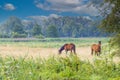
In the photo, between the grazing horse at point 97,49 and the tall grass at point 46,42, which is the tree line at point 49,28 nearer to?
the tall grass at point 46,42

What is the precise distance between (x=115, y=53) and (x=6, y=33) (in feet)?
15.3

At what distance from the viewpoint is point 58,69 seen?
190 inches

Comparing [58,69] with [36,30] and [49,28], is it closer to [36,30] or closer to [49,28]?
[36,30]

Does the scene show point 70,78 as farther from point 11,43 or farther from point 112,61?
point 11,43

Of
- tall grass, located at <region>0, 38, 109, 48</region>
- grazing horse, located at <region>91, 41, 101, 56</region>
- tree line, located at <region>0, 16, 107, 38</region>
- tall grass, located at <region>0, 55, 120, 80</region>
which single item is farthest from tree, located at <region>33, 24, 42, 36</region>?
tall grass, located at <region>0, 55, 120, 80</region>

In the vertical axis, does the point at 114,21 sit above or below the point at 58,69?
above

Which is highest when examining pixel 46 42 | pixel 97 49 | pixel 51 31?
pixel 51 31

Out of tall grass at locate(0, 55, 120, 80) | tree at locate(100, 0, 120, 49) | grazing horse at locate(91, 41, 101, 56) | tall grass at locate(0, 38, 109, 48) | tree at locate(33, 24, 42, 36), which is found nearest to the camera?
tall grass at locate(0, 55, 120, 80)

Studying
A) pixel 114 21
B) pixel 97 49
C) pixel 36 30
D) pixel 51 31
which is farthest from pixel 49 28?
pixel 114 21

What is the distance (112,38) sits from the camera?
16.9 feet

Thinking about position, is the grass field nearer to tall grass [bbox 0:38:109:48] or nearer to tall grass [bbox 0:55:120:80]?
tall grass [bbox 0:55:120:80]

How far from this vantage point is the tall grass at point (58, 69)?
13.2ft

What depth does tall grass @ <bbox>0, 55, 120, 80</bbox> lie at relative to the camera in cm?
403

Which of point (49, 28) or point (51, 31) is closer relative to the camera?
point (51, 31)
